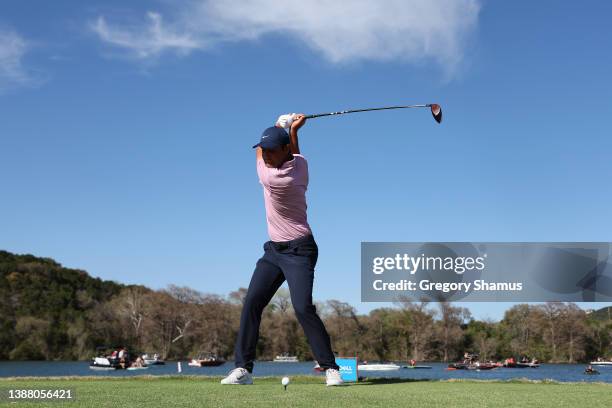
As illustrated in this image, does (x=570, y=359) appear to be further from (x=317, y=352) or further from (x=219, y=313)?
(x=317, y=352)

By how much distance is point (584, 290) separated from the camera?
198 feet

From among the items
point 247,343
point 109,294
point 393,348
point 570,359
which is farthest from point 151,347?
point 247,343

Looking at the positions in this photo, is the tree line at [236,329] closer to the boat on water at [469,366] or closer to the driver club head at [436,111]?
the boat on water at [469,366]

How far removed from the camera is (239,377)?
25.1ft

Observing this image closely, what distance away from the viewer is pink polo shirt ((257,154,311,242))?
7.18 m

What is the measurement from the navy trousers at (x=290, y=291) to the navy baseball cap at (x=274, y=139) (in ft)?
3.17

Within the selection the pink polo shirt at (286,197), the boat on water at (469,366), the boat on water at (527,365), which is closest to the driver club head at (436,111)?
the pink polo shirt at (286,197)

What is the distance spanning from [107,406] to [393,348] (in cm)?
11246

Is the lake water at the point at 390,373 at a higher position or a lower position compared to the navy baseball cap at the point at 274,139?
lower

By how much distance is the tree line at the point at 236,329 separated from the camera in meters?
108

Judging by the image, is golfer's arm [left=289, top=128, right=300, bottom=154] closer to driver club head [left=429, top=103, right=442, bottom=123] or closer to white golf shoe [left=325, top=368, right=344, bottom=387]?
white golf shoe [left=325, top=368, right=344, bottom=387]

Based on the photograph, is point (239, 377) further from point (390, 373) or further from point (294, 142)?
point (390, 373)

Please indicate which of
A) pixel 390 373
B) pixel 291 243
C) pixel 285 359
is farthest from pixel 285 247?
pixel 285 359

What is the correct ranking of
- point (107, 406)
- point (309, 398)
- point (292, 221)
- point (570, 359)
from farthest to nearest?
point (570, 359), point (292, 221), point (309, 398), point (107, 406)
